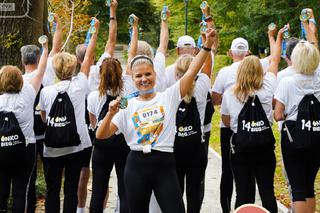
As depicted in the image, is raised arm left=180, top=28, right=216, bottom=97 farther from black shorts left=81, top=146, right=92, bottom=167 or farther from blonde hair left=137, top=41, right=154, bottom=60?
black shorts left=81, top=146, right=92, bottom=167

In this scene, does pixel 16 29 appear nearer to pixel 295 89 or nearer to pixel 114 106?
pixel 114 106

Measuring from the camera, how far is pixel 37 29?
8609mm

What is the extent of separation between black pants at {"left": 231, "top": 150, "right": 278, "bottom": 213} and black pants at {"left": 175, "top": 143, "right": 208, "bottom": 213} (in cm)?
36

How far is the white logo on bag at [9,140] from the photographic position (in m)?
5.86

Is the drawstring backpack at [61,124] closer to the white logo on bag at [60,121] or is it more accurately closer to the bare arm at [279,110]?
the white logo on bag at [60,121]

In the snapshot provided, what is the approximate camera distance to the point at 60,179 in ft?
20.8

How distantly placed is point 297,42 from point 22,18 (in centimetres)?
424

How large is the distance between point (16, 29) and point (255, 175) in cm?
438

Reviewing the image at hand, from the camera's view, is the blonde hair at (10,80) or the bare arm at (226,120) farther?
the bare arm at (226,120)

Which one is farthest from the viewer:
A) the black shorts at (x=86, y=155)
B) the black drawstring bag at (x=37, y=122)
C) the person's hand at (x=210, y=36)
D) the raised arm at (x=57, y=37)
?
the raised arm at (x=57, y=37)

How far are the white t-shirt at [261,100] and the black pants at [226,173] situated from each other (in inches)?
22.1

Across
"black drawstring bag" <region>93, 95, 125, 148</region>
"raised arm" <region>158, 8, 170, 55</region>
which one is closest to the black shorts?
"black drawstring bag" <region>93, 95, 125, 148</region>

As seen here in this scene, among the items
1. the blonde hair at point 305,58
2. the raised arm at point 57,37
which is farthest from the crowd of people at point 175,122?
the raised arm at point 57,37

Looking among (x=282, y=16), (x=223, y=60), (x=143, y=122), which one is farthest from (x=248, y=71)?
(x=223, y=60)
